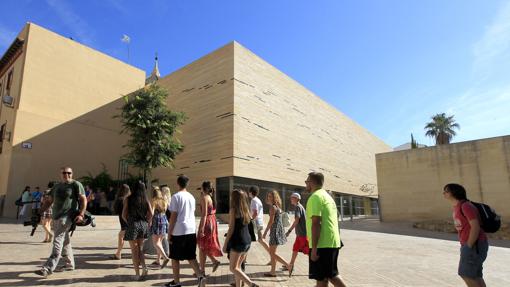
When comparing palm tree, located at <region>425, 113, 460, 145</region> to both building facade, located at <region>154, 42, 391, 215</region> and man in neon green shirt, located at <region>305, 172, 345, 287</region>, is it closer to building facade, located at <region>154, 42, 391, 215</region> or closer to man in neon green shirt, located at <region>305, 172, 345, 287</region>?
building facade, located at <region>154, 42, 391, 215</region>

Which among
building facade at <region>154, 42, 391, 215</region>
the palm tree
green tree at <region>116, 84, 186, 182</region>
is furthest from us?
the palm tree

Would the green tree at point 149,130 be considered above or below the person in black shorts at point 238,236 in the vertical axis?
above

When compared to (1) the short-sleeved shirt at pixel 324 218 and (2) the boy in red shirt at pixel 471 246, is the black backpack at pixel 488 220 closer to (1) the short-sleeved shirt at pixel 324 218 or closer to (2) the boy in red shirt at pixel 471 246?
(2) the boy in red shirt at pixel 471 246

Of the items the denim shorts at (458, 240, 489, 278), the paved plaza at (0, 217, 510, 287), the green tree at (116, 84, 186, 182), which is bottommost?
the paved plaza at (0, 217, 510, 287)

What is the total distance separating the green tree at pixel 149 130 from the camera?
22547 millimetres

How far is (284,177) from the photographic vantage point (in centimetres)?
2814

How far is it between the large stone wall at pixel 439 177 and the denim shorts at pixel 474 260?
21.8 meters

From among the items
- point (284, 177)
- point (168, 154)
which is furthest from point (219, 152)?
point (284, 177)

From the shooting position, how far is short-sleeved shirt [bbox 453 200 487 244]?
177 inches

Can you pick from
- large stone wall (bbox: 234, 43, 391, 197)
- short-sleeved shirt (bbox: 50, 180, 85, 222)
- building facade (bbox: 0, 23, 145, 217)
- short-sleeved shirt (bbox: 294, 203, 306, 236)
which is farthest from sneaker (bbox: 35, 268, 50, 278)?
building facade (bbox: 0, 23, 145, 217)

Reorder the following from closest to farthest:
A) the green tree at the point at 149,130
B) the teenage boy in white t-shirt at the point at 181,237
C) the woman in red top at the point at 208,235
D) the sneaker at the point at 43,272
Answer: the teenage boy in white t-shirt at the point at 181,237, the sneaker at the point at 43,272, the woman in red top at the point at 208,235, the green tree at the point at 149,130

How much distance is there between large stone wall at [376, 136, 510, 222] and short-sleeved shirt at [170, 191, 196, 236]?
74.1 ft

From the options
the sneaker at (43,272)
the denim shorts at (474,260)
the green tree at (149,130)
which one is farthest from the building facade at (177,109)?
the denim shorts at (474,260)

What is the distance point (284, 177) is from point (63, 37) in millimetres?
19440
